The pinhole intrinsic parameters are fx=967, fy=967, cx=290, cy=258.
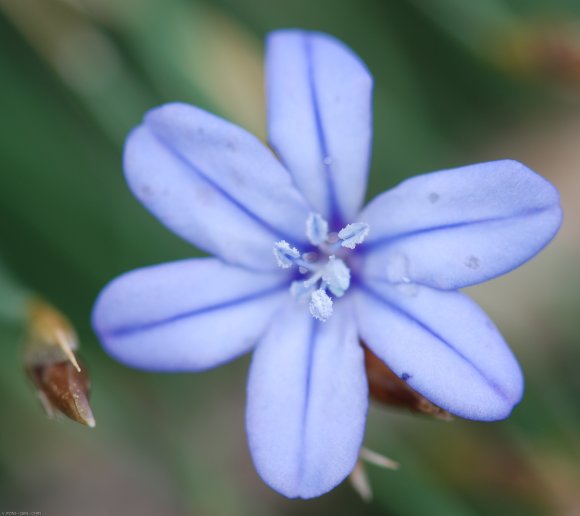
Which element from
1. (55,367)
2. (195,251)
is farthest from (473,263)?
(195,251)

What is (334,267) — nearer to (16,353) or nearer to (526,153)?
(16,353)

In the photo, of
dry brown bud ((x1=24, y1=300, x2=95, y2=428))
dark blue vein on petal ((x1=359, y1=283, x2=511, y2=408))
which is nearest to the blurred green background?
dry brown bud ((x1=24, y1=300, x2=95, y2=428))

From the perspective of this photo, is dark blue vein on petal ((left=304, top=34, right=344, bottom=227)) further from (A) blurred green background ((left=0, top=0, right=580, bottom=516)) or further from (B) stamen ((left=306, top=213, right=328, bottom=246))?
(A) blurred green background ((left=0, top=0, right=580, bottom=516))

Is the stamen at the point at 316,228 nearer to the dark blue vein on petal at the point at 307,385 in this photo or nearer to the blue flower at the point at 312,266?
the blue flower at the point at 312,266

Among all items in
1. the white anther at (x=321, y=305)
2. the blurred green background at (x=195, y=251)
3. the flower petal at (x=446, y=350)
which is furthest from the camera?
the blurred green background at (x=195, y=251)

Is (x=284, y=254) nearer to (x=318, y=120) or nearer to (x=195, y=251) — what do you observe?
(x=318, y=120)

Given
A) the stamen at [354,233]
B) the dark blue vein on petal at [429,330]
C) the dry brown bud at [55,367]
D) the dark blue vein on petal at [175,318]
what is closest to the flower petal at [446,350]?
the dark blue vein on petal at [429,330]

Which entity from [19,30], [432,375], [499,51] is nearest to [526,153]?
[499,51]
